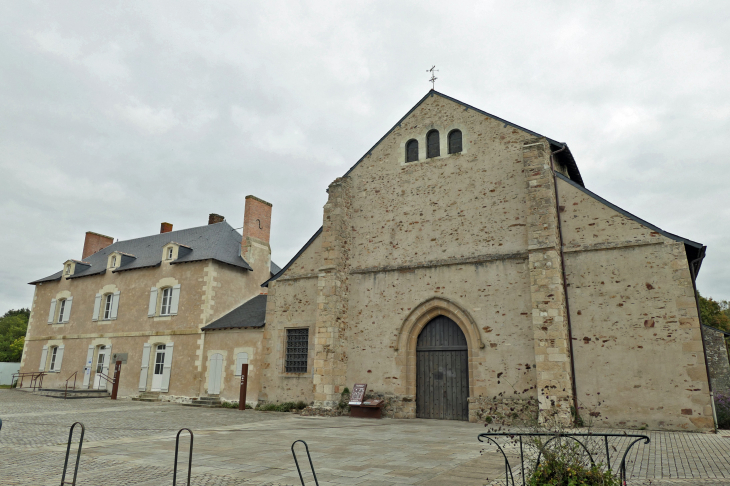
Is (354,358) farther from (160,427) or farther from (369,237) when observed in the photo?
(160,427)

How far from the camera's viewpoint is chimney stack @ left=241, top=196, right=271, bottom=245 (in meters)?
22.3

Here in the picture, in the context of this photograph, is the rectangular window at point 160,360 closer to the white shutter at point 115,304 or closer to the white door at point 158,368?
the white door at point 158,368

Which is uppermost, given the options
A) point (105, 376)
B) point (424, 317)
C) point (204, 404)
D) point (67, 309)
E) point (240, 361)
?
point (67, 309)

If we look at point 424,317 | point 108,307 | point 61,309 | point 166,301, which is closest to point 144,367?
point 166,301

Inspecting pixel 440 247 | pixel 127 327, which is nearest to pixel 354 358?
pixel 440 247

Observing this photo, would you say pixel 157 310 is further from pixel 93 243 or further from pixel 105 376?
pixel 93 243

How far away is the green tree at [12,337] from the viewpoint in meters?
43.6

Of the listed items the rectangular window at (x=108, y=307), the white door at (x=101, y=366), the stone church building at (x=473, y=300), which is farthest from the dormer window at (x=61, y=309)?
the stone church building at (x=473, y=300)

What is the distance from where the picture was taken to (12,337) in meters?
48.2

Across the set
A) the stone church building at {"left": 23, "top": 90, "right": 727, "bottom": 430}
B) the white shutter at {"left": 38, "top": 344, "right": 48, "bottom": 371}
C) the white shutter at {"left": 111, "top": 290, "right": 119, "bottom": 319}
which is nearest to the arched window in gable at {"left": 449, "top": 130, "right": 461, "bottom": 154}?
the stone church building at {"left": 23, "top": 90, "right": 727, "bottom": 430}

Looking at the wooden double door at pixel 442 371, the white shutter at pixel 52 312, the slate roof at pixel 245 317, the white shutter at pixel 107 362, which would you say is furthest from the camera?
the white shutter at pixel 52 312

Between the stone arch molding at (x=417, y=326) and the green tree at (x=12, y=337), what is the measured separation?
40459 millimetres

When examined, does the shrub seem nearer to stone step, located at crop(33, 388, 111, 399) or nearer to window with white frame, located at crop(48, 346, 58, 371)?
stone step, located at crop(33, 388, 111, 399)

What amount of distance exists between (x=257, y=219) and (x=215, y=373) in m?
7.41
